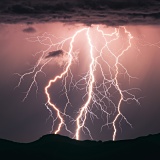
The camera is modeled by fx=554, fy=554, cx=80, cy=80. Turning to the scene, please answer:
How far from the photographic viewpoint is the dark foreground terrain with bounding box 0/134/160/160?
61.0ft

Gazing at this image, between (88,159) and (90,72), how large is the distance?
24.9 feet

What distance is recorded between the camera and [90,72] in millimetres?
25656

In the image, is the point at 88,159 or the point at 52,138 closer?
the point at 88,159

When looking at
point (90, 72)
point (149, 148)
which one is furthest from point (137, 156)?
point (90, 72)

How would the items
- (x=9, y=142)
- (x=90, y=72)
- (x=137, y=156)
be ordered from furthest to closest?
1. (x=90, y=72)
2. (x=9, y=142)
3. (x=137, y=156)

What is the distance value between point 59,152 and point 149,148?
328 cm

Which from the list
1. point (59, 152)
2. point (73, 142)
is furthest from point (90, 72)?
point (59, 152)

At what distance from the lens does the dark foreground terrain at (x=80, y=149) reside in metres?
18.6

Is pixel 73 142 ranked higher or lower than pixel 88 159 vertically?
higher

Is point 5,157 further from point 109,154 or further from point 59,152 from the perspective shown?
point 109,154

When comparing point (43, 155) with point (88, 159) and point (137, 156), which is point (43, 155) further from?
point (137, 156)

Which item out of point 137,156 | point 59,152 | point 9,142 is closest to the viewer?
point 137,156

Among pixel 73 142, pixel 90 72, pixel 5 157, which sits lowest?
pixel 5 157

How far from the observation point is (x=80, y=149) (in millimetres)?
20594
